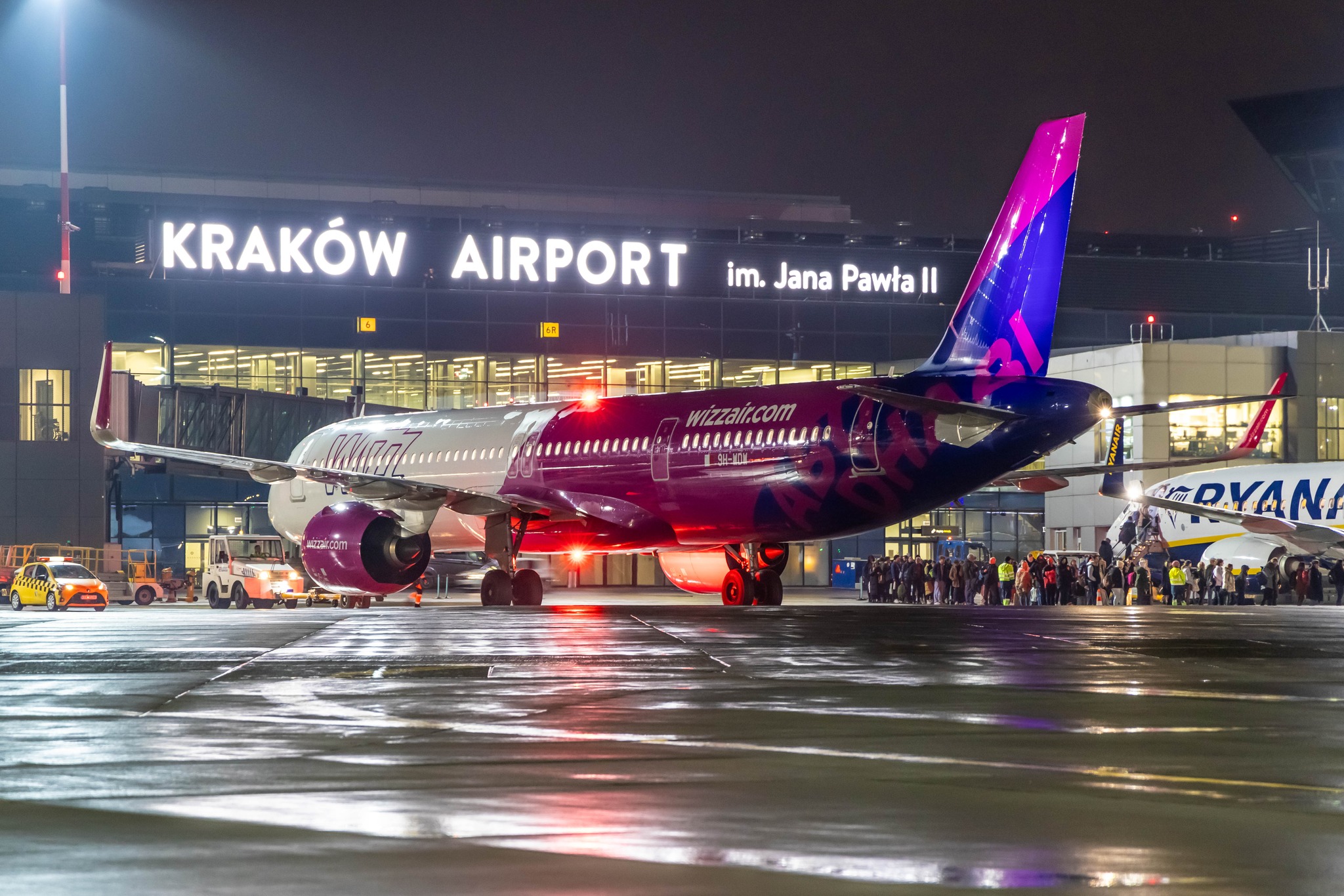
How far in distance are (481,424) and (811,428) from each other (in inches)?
380

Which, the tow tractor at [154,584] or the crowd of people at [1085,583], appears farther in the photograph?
the tow tractor at [154,584]

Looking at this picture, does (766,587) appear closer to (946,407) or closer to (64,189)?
(946,407)

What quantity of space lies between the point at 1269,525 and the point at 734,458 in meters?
24.4

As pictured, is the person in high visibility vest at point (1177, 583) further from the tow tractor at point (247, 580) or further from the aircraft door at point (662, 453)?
the tow tractor at point (247, 580)

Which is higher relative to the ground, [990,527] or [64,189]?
[64,189]

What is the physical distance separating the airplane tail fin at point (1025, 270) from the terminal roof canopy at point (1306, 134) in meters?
52.7

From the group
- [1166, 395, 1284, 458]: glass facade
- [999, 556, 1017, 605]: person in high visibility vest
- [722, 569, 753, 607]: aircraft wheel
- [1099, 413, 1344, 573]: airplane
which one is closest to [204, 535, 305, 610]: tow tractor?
[999, 556, 1017, 605]: person in high visibility vest

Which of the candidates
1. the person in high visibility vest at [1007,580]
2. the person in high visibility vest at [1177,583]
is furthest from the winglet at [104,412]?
the person in high visibility vest at [1177,583]

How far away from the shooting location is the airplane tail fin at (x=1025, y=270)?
24.5 m

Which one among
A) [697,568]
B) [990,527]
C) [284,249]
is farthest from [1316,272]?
[697,568]

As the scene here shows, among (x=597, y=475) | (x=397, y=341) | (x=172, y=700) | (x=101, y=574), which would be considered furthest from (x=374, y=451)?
(x=397, y=341)

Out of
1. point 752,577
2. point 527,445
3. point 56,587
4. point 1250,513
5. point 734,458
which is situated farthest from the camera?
point 1250,513

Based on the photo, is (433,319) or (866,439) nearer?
(866,439)

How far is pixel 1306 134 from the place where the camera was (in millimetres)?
74375
